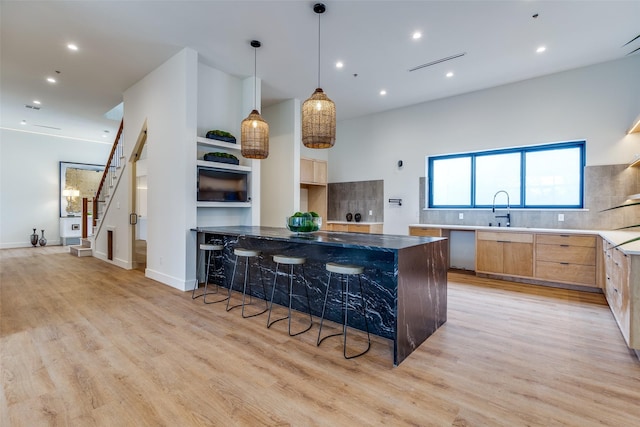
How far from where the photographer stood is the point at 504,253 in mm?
4879

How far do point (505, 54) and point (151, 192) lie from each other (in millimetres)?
5783

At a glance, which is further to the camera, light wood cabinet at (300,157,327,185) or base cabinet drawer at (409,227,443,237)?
light wood cabinet at (300,157,327,185)

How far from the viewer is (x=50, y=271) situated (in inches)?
216

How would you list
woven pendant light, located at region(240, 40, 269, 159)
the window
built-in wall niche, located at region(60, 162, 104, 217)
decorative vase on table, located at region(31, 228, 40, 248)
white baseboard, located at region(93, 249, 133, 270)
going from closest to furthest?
1. woven pendant light, located at region(240, 40, 269, 159)
2. the window
3. white baseboard, located at region(93, 249, 133, 270)
4. decorative vase on table, located at region(31, 228, 40, 248)
5. built-in wall niche, located at region(60, 162, 104, 217)

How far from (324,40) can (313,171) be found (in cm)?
333

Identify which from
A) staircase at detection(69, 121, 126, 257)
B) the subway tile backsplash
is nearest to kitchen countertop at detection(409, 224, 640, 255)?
the subway tile backsplash

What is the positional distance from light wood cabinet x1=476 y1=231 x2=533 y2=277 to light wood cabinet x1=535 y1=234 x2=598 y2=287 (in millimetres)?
140

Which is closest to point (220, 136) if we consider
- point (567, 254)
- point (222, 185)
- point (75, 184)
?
point (222, 185)

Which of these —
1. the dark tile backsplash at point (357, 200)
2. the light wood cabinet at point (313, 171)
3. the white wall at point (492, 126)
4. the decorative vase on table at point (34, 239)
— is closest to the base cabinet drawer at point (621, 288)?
the white wall at point (492, 126)

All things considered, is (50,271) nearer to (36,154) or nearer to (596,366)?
(36,154)

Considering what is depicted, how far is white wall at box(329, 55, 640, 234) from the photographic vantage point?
14.6 ft

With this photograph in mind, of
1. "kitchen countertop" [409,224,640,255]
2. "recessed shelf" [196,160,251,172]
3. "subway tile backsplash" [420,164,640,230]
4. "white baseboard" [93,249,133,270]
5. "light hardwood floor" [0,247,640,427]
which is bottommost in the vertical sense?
"light hardwood floor" [0,247,640,427]

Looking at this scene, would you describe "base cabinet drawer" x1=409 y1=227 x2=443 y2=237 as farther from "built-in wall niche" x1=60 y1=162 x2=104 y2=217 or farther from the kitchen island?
"built-in wall niche" x1=60 y1=162 x2=104 y2=217

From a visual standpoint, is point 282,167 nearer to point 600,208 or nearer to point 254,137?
point 254,137
